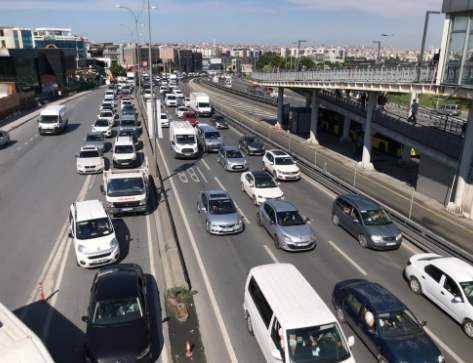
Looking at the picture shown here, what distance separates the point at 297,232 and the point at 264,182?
18.7ft

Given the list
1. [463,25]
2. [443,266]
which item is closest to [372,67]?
[463,25]

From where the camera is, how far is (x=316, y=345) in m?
8.71

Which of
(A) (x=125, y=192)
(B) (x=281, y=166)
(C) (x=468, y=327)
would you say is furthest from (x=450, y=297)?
(B) (x=281, y=166)

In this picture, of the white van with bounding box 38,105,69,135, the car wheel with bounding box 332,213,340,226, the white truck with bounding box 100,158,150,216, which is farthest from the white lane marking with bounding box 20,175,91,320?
the white van with bounding box 38,105,69,135

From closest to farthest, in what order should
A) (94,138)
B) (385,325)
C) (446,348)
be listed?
(385,325) → (446,348) → (94,138)

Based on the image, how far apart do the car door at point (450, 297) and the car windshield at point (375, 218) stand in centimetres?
447

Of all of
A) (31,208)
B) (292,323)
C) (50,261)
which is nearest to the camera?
(292,323)

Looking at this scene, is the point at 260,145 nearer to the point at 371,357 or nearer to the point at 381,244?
→ the point at 381,244

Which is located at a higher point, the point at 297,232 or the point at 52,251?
the point at 297,232

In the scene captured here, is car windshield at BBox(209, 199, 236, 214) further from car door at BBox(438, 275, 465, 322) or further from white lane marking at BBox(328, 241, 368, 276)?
car door at BBox(438, 275, 465, 322)

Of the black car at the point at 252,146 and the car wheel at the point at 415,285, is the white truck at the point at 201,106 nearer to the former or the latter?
the black car at the point at 252,146

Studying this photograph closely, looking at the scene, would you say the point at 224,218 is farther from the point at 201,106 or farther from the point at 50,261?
the point at 201,106

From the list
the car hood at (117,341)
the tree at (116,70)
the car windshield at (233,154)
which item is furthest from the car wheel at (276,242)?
the tree at (116,70)

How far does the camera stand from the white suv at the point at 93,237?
13.7 metres
